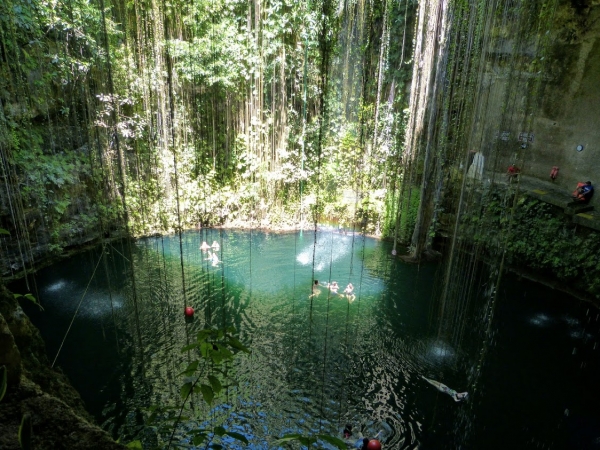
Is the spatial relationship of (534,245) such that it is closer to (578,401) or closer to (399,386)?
(578,401)

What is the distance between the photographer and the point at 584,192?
7547 millimetres

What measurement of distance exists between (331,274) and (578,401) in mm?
4520

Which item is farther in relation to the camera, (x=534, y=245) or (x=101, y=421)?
(x=534, y=245)

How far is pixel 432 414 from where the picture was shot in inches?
191

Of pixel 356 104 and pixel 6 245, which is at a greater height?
pixel 356 104

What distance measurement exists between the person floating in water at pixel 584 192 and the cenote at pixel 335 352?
1817 millimetres

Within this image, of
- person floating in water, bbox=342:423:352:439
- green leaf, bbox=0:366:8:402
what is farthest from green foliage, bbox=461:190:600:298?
green leaf, bbox=0:366:8:402

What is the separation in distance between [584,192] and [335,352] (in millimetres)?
5634

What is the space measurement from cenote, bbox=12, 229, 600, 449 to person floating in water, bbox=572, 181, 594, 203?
5.96 feet

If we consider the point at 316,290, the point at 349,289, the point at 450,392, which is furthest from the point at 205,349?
the point at 316,290

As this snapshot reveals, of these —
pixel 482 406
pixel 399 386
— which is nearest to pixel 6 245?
pixel 399 386

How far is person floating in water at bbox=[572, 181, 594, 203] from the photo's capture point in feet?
24.8

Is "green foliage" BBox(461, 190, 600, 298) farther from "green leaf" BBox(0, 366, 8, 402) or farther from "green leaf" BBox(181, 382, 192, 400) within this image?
"green leaf" BBox(0, 366, 8, 402)

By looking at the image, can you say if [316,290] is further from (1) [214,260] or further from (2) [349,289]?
(1) [214,260]
